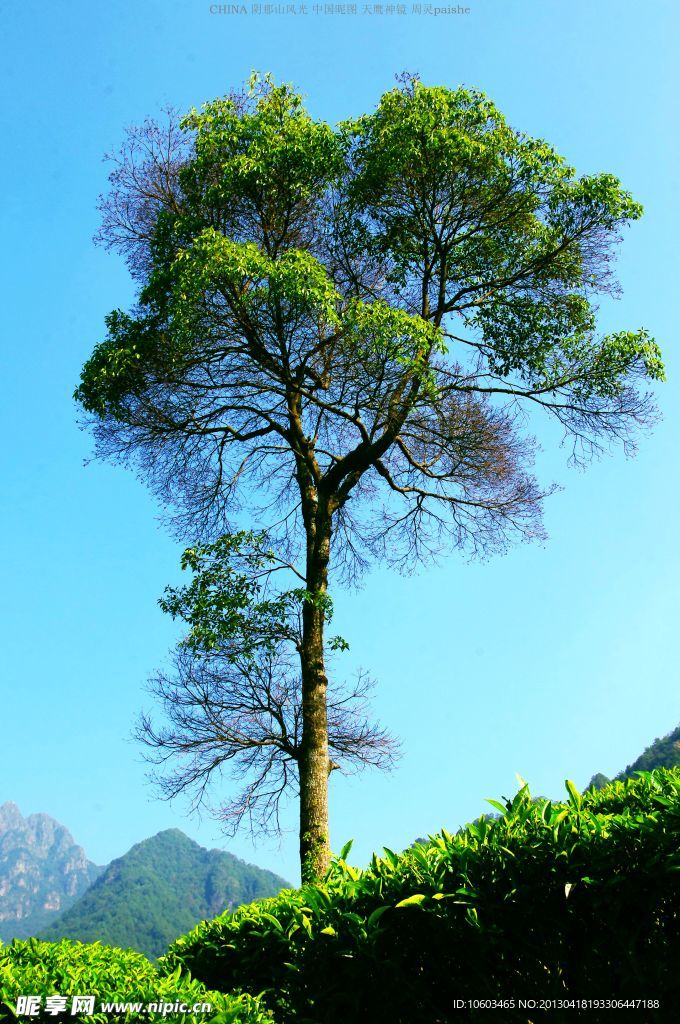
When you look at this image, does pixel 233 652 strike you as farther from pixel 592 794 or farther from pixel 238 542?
pixel 592 794

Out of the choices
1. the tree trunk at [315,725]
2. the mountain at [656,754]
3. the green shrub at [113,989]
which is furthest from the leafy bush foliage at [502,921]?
the mountain at [656,754]

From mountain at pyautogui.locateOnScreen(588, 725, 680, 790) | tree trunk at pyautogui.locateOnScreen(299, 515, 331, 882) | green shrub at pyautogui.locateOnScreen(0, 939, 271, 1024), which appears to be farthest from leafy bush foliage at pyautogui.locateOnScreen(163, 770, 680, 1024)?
mountain at pyautogui.locateOnScreen(588, 725, 680, 790)

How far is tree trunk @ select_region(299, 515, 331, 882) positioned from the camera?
9133 mm

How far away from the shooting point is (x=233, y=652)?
1034 cm

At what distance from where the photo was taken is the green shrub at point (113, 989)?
417 cm

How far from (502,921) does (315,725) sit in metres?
5.77

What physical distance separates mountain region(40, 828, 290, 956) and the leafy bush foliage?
94.3m

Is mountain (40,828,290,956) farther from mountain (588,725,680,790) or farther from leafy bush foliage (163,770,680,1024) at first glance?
leafy bush foliage (163,770,680,1024)

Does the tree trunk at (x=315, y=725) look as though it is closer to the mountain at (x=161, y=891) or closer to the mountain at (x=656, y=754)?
the mountain at (x=656, y=754)

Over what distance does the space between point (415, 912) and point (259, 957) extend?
1.49m

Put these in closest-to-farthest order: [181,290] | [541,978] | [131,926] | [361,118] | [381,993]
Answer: [541,978] → [381,993] → [181,290] → [361,118] → [131,926]

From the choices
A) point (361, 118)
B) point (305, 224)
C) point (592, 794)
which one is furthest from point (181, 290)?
point (592, 794)

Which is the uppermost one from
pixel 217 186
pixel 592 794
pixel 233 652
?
pixel 217 186

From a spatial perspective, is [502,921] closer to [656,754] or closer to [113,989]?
[113,989]
